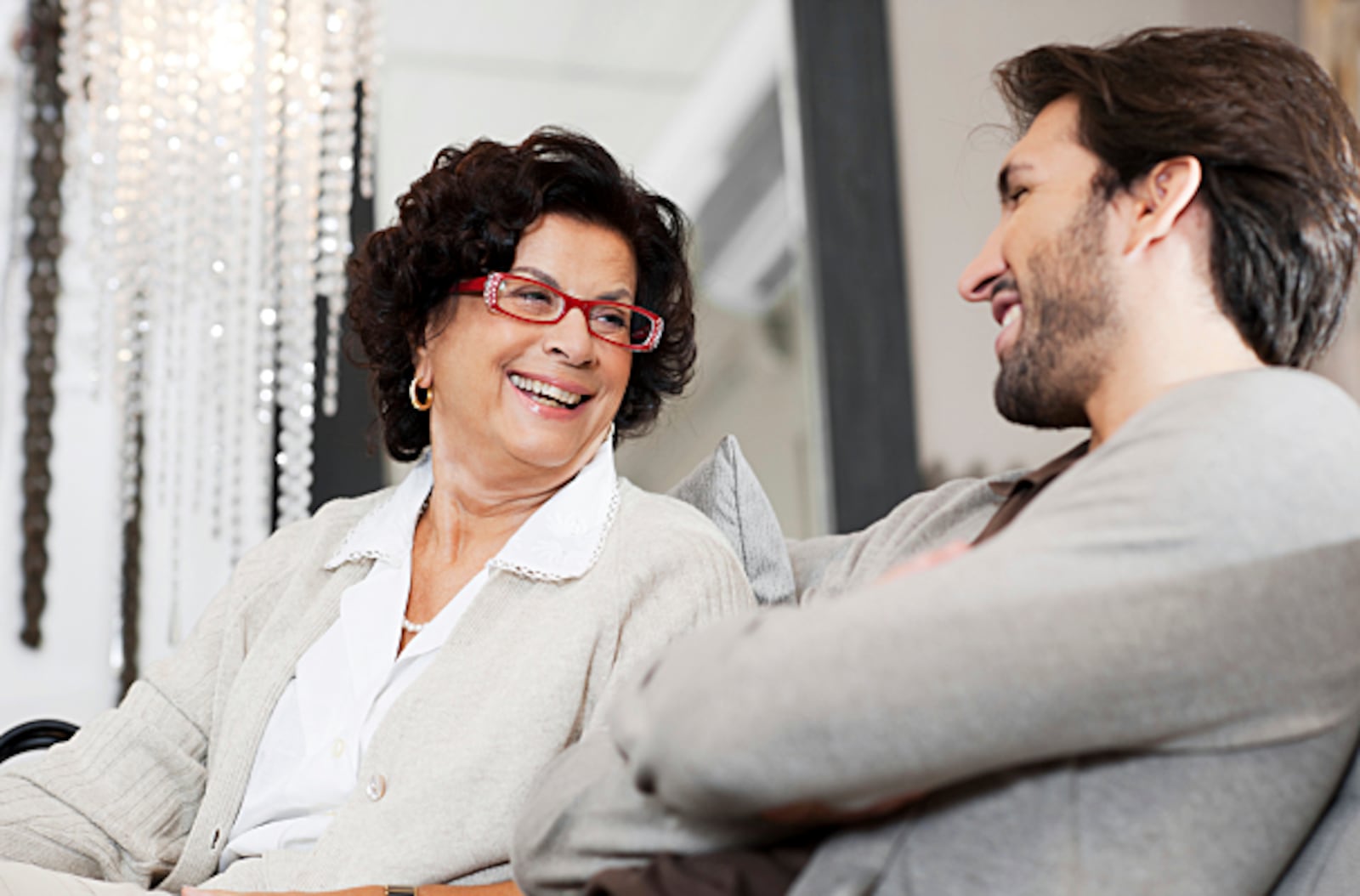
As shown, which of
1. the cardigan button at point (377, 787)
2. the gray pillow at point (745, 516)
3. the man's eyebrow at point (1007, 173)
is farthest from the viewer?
the gray pillow at point (745, 516)

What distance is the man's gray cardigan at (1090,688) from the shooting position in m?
0.80

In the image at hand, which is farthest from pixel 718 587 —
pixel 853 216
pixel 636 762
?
pixel 853 216

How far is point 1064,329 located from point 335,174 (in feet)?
6.67

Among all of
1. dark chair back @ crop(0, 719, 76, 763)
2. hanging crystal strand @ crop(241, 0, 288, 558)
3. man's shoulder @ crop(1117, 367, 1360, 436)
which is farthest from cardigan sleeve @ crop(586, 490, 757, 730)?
hanging crystal strand @ crop(241, 0, 288, 558)

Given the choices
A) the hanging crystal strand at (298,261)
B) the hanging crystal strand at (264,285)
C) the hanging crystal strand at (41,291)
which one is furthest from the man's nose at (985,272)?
the hanging crystal strand at (41,291)

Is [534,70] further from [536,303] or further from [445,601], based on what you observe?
[445,601]

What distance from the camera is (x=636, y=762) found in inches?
34.9

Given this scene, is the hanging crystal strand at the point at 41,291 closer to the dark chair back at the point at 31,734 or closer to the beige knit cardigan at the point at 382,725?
the dark chair back at the point at 31,734

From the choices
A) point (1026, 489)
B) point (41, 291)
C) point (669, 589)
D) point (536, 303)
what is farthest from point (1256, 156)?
point (41, 291)

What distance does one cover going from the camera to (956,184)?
10.8ft

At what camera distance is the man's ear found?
47.4 inches

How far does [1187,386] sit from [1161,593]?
0.21 metres

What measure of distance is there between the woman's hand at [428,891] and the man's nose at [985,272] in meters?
0.83

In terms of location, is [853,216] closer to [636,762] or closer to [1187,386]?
[1187,386]
